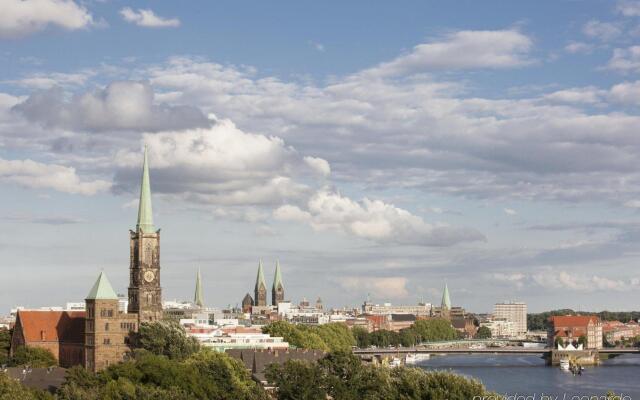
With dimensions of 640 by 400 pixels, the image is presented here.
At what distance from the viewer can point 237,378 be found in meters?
81.1

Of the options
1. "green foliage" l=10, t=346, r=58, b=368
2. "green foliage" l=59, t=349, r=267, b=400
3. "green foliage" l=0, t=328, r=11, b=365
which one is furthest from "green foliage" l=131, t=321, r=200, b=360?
"green foliage" l=59, t=349, r=267, b=400

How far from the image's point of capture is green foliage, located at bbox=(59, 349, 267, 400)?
6744 cm

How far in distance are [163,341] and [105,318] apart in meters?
5.99

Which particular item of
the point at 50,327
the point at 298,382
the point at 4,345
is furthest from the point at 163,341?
the point at 298,382

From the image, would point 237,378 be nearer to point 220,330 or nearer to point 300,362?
point 300,362

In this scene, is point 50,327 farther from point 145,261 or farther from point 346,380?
point 346,380

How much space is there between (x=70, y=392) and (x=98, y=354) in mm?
34514

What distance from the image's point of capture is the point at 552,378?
131 meters

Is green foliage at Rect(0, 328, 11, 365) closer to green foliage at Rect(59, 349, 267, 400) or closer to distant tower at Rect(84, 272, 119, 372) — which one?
distant tower at Rect(84, 272, 119, 372)

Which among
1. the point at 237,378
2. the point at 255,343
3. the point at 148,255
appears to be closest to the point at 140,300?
the point at 148,255

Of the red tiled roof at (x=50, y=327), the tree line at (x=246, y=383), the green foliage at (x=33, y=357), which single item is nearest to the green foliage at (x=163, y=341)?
the red tiled roof at (x=50, y=327)

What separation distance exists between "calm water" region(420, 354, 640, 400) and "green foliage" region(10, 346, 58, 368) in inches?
1497

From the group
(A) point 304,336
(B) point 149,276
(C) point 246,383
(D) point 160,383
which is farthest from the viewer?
(A) point 304,336

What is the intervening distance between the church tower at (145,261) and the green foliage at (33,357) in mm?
15393
